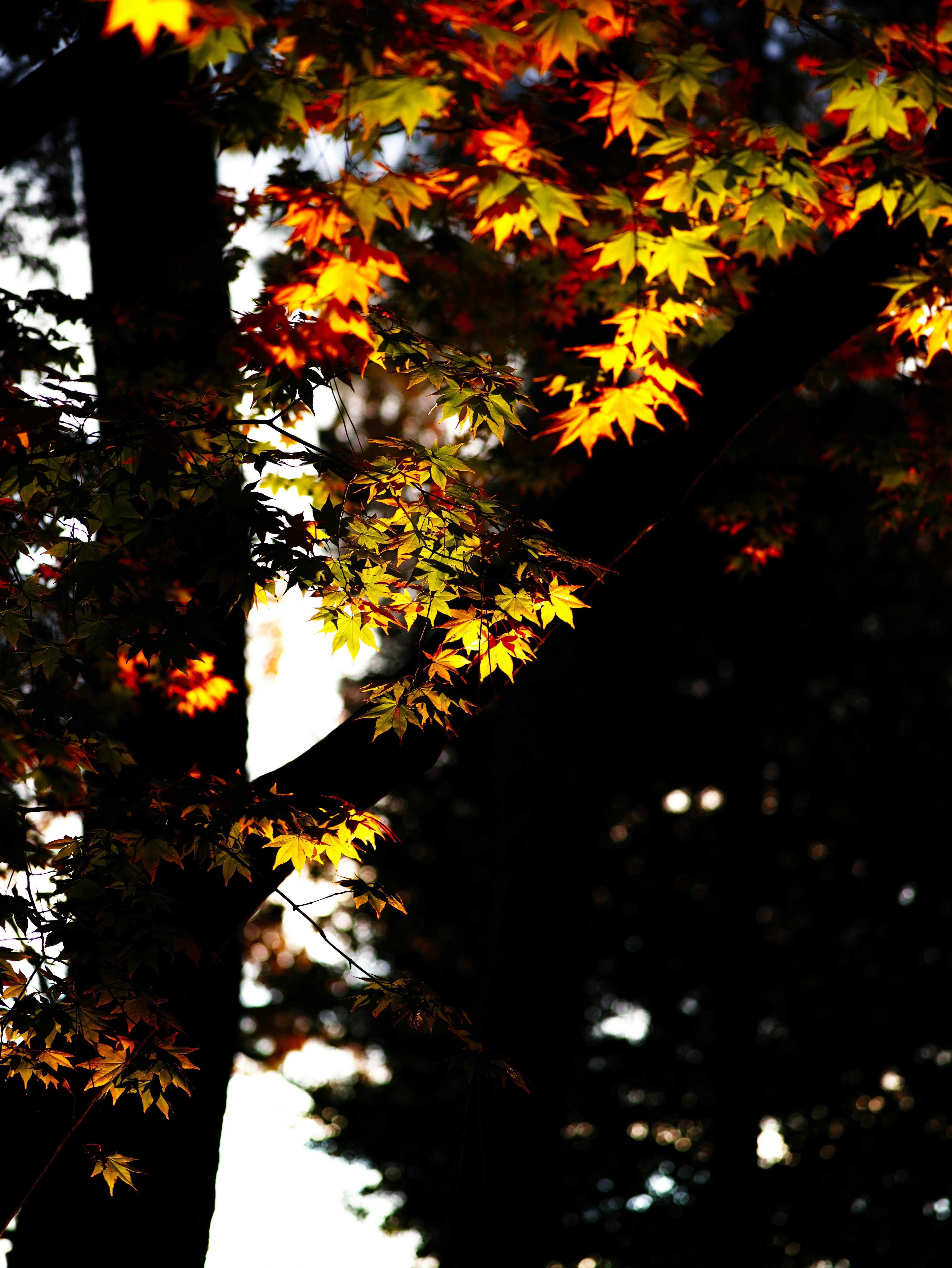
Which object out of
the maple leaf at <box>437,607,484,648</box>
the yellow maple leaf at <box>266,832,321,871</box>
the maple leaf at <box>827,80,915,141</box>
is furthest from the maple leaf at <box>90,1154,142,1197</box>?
the maple leaf at <box>827,80,915,141</box>

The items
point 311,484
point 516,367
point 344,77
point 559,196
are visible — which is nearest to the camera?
point 344,77

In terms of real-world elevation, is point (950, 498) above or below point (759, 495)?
below

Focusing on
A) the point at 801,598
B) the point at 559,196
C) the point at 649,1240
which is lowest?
the point at 649,1240

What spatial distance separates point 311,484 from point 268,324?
7.16 ft

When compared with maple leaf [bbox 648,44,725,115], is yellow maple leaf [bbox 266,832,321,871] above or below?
below

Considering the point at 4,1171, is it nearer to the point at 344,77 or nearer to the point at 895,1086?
the point at 344,77

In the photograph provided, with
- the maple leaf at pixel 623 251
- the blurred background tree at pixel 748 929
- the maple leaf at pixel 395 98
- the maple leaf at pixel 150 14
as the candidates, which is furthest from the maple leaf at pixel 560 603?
the blurred background tree at pixel 748 929

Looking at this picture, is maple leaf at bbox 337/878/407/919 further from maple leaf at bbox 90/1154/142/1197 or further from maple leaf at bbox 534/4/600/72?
maple leaf at bbox 534/4/600/72

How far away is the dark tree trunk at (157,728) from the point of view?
13.7 ft

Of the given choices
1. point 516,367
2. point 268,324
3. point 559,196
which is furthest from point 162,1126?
point 516,367

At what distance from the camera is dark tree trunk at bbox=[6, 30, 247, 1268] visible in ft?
13.7

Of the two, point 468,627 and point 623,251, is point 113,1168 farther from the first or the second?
point 623,251

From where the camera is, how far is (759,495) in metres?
6.77

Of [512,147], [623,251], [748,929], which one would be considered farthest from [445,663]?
[748,929]
